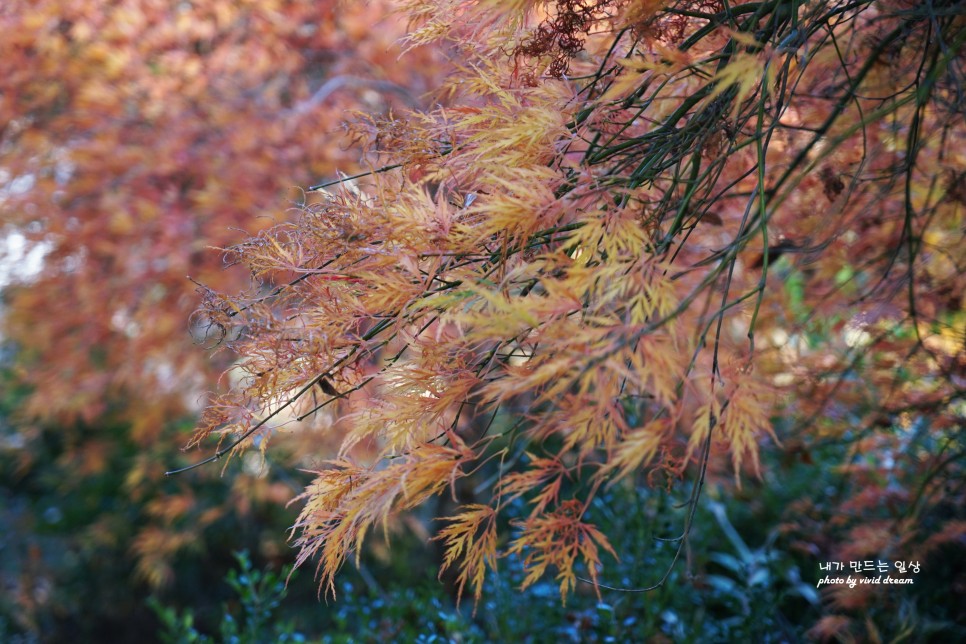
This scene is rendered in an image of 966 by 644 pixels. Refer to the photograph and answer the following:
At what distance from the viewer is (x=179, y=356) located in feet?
11.4

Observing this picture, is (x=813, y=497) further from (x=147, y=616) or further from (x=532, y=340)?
(x=147, y=616)

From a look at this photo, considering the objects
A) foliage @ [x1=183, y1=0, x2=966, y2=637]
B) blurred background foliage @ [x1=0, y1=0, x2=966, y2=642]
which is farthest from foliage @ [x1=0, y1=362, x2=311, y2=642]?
foliage @ [x1=183, y1=0, x2=966, y2=637]

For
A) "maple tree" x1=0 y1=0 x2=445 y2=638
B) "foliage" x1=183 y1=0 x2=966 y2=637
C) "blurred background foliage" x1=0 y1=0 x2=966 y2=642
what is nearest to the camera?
"foliage" x1=183 y1=0 x2=966 y2=637

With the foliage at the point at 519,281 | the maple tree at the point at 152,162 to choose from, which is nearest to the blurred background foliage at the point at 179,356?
the maple tree at the point at 152,162

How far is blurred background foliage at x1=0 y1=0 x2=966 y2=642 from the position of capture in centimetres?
280

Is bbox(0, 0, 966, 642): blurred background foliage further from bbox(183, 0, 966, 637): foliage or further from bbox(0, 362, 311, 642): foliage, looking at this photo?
bbox(183, 0, 966, 637): foliage

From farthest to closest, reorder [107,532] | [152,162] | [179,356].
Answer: [107,532], [179,356], [152,162]

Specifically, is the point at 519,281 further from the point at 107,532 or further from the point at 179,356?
the point at 107,532

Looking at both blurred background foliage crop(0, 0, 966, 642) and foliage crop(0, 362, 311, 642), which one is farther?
foliage crop(0, 362, 311, 642)

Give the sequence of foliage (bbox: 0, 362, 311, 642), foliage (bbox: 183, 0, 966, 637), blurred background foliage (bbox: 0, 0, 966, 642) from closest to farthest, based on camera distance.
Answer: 1. foliage (bbox: 183, 0, 966, 637)
2. blurred background foliage (bbox: 0, 0, 966, 642)
3. foliage (bbox: 0, 362, 311, 642)

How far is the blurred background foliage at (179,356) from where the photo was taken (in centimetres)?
280

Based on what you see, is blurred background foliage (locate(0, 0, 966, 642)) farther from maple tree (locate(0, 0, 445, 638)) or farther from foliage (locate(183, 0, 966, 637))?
foliage (locate(183, 0, 966, 637))

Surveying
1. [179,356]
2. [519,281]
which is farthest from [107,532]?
[519,281]

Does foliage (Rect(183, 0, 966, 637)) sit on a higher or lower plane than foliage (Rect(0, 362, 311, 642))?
higher
